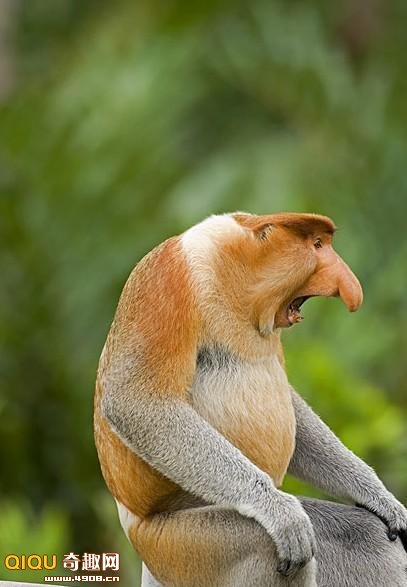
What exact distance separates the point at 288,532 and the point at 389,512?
0.48 meters

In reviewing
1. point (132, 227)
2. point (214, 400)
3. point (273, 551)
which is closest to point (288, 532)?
point (273, 551)

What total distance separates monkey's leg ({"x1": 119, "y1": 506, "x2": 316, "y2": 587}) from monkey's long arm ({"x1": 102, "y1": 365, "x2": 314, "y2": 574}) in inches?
1.9

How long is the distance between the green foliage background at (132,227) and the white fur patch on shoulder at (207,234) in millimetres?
2491

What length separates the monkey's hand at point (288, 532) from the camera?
3016 millimetres

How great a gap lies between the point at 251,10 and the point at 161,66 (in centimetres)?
323

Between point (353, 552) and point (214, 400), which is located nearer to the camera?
point (214, 400)

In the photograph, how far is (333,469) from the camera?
3482 mm

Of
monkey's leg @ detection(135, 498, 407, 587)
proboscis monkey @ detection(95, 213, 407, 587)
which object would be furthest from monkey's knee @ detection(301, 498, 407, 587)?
proboscis monkey @ detection(95, 213, 407, 587)

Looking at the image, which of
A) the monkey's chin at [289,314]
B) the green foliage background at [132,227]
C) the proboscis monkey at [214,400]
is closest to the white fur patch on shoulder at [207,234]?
the proboscis monkey at [214,400]

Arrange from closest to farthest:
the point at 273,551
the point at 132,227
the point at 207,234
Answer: the point at 273,551 → the point at 207,234 → the point at 132,227

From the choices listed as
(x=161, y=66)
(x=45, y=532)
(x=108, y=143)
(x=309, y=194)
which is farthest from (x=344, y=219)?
(x=45, y=532)

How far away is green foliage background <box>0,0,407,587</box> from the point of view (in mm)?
6676

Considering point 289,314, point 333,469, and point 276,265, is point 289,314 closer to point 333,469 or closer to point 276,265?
point 276,265

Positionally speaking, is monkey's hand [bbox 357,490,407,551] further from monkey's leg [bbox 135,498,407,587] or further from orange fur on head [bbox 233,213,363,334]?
orange fur on head [bbox 233,213,363,334]
